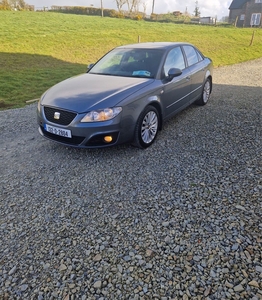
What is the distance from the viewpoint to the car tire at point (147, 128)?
140 inches

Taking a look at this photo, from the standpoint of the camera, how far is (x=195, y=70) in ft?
16.8

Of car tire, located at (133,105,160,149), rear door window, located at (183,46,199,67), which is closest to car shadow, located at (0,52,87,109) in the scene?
car tire, located at (133,105,160,149)

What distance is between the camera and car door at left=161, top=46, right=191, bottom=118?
4082 mm

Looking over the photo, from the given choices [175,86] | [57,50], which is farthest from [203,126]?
[57,50]

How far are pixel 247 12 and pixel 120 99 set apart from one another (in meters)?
47.5

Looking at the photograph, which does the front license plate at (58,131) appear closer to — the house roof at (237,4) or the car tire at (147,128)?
the car tire at (147,128)

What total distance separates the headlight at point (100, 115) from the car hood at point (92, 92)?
0.06m

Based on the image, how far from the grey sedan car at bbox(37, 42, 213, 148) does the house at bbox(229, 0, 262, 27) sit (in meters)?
40.4

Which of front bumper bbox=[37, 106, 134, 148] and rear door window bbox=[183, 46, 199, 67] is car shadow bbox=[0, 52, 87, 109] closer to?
front bumper bbox=[37, 106, 134, 148]

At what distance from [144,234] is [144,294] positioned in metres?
0.57

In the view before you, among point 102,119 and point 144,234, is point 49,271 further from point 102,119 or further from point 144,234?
point 102,119

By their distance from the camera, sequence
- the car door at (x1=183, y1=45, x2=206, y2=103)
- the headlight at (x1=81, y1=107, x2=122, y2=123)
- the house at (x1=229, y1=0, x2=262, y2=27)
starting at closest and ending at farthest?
the headlight at (x1=81, y1=107, x2=122, y2=123) < the car door at (x1=183, y1=45, x2=206, y2=103) < the house at (x1=229, y1=0, x2=262, y2=27)

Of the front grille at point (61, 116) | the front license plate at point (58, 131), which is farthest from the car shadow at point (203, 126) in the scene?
the front grille at point (61, 116)

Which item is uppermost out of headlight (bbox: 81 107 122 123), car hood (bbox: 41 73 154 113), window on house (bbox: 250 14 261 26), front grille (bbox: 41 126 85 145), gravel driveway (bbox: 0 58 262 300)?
window on house (bbox: 250 14 261 26)
